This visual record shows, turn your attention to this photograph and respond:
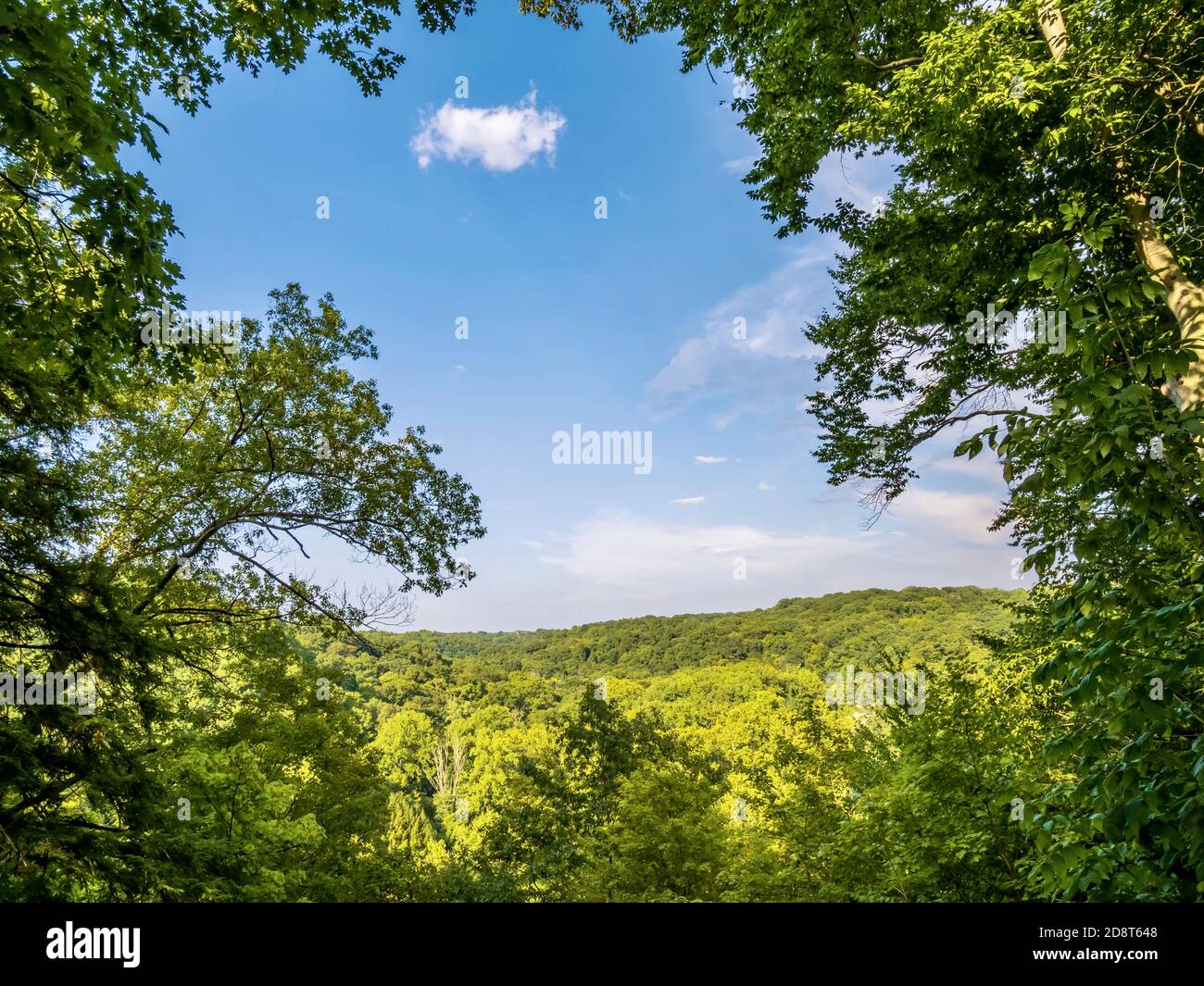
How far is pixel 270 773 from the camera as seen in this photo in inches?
441

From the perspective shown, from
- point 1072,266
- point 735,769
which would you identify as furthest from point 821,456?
point 735,769

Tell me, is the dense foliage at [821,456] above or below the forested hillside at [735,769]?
above

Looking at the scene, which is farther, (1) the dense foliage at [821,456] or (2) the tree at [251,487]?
(2) the tree at [251,487]

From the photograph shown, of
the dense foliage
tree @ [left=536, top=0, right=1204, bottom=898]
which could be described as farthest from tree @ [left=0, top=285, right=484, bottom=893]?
tree @ [left=536, top=0, right=1204, bottom=898]

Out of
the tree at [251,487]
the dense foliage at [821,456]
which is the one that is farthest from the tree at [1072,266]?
the tree at [251,487]

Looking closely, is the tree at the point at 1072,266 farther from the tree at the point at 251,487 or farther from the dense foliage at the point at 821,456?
→ the tree at the point at 251,487

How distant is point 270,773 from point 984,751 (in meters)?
→ 13.1

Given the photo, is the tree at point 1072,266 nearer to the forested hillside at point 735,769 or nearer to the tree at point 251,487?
the forested hillside at point 735,769

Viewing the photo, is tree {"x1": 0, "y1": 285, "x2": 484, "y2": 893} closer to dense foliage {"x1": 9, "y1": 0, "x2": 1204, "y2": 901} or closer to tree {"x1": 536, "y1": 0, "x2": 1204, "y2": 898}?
dense foliage {"x1": 9, "y1": 0, "x2": 1204, "y2": 901}

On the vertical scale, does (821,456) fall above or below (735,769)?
above

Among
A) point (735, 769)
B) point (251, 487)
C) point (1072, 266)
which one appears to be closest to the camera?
point (1072, 266)

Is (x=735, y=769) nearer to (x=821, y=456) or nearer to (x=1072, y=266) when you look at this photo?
(x=821, y=456)

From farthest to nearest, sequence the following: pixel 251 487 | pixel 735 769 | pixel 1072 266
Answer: pixel 735 769 → pixel 251 487 → pixel 1072 266
